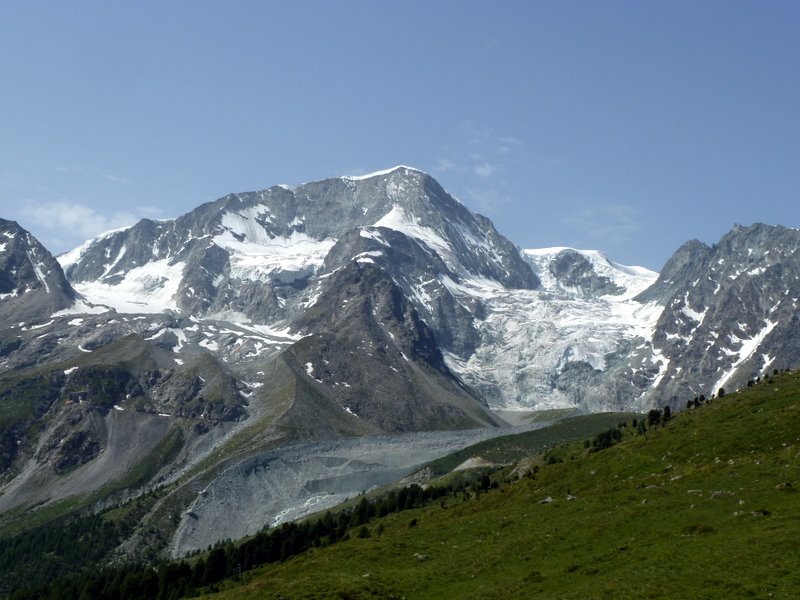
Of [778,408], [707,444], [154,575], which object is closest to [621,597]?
[707,444]

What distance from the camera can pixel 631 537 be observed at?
78750 mm

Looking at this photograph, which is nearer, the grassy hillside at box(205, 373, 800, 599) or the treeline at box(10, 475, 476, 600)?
the grassy hillside at box(205, 373, 800, 599)

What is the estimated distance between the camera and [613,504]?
3748 inches

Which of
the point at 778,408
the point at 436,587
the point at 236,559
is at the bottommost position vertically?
the point at 236,559

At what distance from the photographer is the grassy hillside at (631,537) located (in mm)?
63594

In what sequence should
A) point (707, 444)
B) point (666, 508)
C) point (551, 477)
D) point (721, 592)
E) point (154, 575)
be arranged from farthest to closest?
point (154, 575), point (551, 477), point (707, 444), point (666, 508), point (721, 592)

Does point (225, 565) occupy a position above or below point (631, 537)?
below

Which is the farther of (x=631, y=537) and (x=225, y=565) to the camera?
(x=225, y=565)

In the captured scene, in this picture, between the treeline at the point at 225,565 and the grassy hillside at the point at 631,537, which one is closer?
the grassy hillside at the point at 631,537

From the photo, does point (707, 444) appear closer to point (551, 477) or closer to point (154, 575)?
point (551, 477)

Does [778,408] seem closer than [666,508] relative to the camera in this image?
No

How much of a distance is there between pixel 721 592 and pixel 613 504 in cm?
3753

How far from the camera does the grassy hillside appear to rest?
6359 cm

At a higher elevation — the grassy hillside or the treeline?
the grassy hillside
